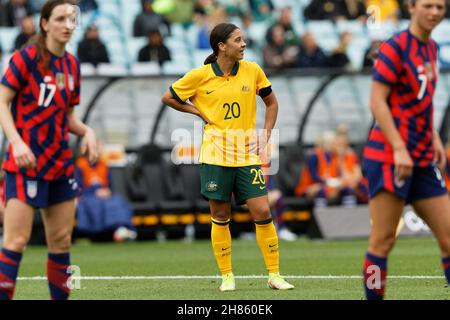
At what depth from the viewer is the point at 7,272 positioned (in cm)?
891

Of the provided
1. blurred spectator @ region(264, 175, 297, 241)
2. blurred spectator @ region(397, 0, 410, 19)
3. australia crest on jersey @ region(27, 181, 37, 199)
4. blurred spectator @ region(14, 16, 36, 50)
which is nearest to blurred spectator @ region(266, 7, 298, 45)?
blurred spectator @ region(397, 0, 410, 19)

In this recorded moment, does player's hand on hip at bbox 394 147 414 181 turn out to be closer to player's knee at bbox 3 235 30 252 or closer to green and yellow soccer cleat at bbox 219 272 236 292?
player's knee at bbox 3 235 30 252

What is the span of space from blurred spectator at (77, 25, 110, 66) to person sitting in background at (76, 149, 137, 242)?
9.14 feet

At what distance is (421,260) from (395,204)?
6619 millimetres

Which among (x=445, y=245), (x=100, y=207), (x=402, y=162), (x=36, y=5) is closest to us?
(x=402, y=162)

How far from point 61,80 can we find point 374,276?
263cm

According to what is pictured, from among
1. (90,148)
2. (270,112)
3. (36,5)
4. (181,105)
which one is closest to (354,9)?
(36,5)

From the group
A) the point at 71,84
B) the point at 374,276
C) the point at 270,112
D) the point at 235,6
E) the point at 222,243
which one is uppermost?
the point at 71,84

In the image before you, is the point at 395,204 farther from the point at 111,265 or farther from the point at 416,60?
the point at 111,265

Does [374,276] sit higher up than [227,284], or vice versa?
[374,276]

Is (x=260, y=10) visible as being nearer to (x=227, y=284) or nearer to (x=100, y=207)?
(x=100, y=207)

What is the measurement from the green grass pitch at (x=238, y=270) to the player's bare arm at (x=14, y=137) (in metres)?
2.39
